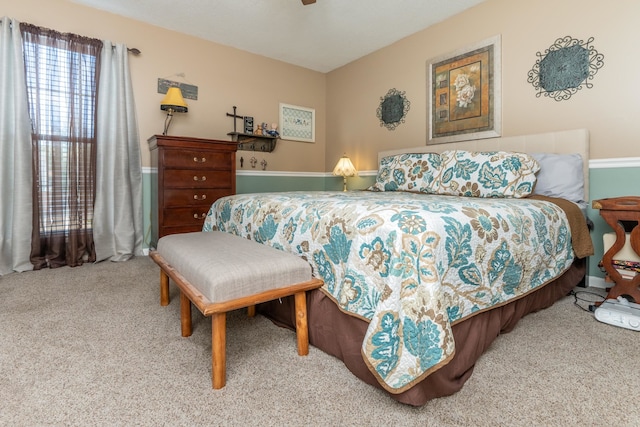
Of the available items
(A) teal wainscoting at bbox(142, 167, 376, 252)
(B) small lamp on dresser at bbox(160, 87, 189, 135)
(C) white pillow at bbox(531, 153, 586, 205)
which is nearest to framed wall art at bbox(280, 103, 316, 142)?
→ (A) teal wainscoting at bbox(142, 167, 376, 252)

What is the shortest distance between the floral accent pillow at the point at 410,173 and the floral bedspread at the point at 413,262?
102 centimetres

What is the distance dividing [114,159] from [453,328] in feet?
10.2

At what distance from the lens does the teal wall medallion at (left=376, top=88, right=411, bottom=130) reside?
359 centimetres

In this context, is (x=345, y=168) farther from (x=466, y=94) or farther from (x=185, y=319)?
(x=185, y=319)

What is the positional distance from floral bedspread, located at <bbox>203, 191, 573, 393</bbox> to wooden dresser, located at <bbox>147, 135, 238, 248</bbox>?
1.67 m

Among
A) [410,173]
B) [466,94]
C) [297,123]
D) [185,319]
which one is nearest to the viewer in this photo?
[185,319]

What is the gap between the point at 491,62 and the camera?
2.82 metres

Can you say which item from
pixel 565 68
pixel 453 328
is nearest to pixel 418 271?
pixel 453 328

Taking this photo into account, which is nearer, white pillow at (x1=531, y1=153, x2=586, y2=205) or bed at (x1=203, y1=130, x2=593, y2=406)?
bed at (x1=203, y1=130, x2=593, y2=406)

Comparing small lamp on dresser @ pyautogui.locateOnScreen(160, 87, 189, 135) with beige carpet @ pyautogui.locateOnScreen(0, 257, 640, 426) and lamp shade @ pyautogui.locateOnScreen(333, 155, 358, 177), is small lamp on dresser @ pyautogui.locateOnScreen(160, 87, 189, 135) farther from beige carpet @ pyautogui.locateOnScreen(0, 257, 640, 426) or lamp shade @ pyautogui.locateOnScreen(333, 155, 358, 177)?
beige carpet @ pyautogui.locateOnScreen(0, 257, 640, 426)

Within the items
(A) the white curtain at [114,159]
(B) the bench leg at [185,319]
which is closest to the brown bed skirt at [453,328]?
(B) the bench leg at [185,319]

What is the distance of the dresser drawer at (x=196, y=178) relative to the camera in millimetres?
2973

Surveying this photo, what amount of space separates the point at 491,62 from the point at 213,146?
8.43 ft

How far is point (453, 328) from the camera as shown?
1.17m
